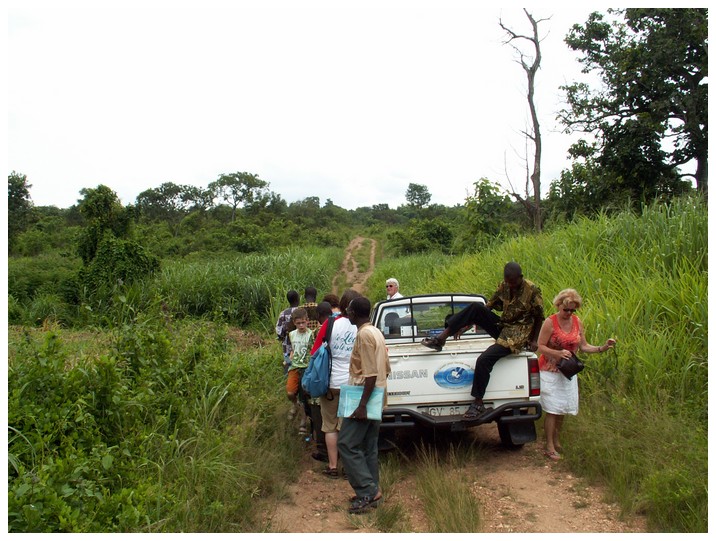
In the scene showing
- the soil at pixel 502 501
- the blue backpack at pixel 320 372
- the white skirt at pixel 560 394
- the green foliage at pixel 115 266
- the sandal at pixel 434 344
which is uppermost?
the green foliage at pixel 115 266

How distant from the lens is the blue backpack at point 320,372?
5.43 meters

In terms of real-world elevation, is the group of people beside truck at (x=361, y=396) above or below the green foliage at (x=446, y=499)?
above

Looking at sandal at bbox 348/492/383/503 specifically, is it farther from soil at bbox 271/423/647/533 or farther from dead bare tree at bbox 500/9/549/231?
dead bare tree at bbox 500/9/549/231

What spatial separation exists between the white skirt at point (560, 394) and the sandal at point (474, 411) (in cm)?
59

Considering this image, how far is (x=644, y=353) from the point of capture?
662 centimetres

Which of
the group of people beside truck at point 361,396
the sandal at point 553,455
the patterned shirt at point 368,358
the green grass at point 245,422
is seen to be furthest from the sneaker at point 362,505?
the sandal at point 553,455

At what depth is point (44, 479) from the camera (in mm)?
3787

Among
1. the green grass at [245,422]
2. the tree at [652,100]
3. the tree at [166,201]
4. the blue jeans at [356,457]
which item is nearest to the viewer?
the green grass at [245,422]

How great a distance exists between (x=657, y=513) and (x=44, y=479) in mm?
4106

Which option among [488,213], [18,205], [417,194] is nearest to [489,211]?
[488,213]

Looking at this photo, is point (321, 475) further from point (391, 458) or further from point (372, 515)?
point (372, 515)

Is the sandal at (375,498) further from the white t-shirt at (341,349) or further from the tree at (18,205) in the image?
the tree at (18,205)

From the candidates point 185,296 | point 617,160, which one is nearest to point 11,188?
point 185,296

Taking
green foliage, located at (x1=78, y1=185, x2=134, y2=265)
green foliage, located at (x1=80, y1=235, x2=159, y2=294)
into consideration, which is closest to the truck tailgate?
green foliage, located at (x1=80, y1=235, x2=159, y2=294)
